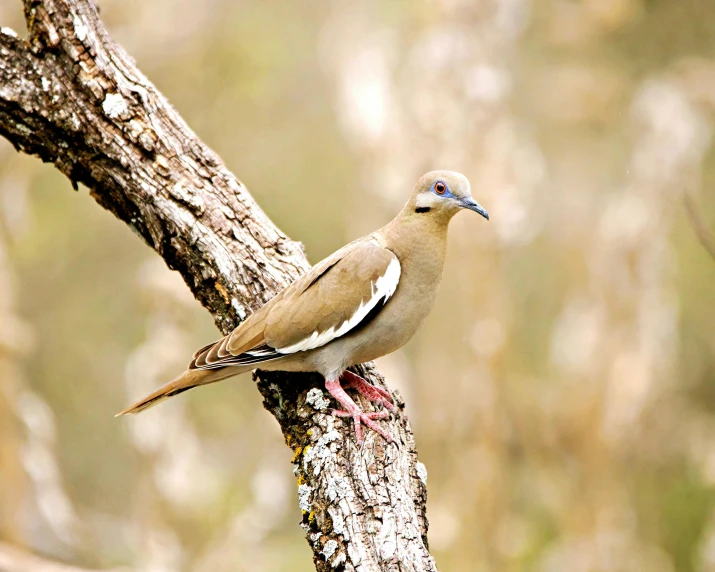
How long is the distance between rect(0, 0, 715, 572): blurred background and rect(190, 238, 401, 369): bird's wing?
1684 mm

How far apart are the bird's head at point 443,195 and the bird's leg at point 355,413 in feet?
2.72

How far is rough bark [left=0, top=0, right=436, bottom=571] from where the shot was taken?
10.1ft

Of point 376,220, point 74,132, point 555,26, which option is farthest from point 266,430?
point 555,26

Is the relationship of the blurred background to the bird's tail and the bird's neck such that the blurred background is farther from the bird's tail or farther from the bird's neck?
the bird's neck

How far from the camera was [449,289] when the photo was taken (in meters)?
6.16

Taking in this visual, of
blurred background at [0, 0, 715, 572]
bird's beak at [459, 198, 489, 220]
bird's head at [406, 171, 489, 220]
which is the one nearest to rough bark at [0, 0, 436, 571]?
bird's head at [406, 171, 489, 220]

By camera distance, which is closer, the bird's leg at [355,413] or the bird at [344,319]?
the bird's leg at [355,413]

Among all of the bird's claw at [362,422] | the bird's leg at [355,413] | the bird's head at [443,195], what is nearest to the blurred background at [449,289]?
the bird's head at [443,195]

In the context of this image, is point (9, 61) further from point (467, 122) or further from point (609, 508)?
point (609, 508)

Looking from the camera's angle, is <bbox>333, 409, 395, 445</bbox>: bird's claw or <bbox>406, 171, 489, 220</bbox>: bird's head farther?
<bbox>406, 171, 489, 220</bbox>: bird's head

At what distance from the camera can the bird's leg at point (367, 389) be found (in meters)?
3.24

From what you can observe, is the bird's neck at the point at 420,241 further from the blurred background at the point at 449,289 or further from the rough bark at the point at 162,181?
the blurred background at the point at 449,289

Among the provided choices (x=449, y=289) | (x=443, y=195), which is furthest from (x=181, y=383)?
(x=449, y=289)

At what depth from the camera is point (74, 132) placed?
323cm
